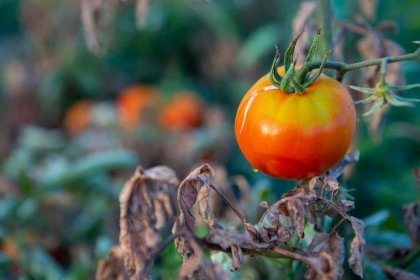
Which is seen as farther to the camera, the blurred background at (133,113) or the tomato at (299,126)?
the blurred background at (133,113)

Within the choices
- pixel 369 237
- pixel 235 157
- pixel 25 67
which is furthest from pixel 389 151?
pixel 25 67

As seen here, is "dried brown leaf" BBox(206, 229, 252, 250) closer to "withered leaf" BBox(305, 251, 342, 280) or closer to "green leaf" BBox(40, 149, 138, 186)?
"withered leaf" BBox(305, 251, 342, 280)

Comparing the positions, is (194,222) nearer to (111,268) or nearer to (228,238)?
(228,238)

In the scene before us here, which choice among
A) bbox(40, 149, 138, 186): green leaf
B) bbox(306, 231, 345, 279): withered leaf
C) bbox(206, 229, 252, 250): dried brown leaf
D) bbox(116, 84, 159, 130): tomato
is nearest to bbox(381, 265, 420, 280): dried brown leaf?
bbox(306, 231, 345, 279): withered leaf

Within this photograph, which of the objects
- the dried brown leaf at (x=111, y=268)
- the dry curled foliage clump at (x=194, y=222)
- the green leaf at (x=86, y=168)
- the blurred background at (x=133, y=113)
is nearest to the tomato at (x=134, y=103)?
the blurred background at (x=133, y=113)

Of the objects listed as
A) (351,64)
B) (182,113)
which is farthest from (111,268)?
(182,113)

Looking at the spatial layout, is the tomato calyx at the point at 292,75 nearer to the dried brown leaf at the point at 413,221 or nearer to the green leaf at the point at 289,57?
the green leaf at the point at 289,57

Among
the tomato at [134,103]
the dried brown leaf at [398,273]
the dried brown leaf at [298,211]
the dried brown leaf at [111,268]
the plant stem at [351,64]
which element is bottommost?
the tomato at [134,103]
